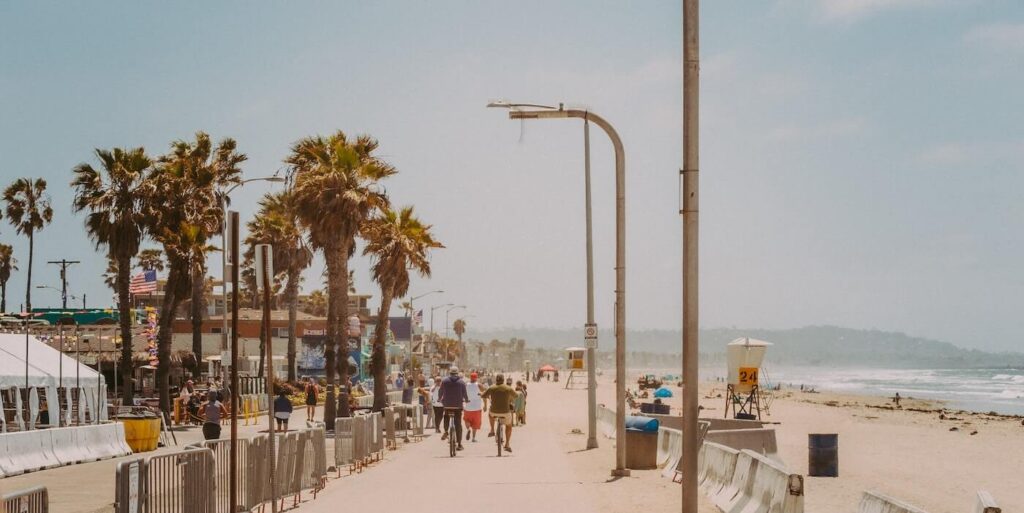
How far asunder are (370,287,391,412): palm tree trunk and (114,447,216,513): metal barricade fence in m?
29.9

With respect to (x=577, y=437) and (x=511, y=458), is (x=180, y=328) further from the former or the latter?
(x=511, y=458)

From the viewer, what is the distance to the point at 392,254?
47219mm

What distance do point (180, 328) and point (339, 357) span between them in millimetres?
63575

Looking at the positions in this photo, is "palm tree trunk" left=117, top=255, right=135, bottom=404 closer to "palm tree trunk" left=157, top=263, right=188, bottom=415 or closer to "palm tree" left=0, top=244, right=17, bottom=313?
"palm tree trunk" left=157, top=263, right=188, bottom=415

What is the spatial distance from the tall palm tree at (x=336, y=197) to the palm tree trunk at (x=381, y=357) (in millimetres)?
2752

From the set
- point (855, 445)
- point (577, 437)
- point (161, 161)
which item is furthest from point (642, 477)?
point (161, 161)

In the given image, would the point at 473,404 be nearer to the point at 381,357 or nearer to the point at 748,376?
the point at 381,357

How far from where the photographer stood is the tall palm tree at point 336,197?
131 feet

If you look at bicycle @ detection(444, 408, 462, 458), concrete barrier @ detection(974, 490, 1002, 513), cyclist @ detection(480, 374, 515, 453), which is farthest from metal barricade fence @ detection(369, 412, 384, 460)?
concrete barrier @ detection(974, 490, 1002, 513)

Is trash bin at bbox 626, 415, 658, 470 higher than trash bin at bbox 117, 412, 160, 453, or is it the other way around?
trash bin at bbox 626, 415, 658, 470

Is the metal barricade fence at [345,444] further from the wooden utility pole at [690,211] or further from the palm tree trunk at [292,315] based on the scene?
the palm tree trunk at [292,315]

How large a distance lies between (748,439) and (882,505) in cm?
1558

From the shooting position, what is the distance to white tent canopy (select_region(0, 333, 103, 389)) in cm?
2867

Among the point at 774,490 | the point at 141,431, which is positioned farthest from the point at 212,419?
the point at 774,490
